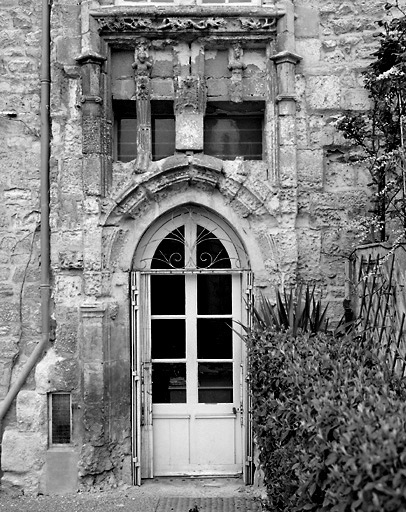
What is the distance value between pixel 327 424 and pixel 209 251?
3309 millimetres

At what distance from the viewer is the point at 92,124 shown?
565 cm

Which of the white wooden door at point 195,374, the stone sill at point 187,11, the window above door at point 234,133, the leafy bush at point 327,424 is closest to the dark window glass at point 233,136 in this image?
the window above door at point 234,133

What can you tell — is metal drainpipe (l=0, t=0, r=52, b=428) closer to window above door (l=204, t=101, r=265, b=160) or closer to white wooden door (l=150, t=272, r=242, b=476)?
white wooden door (l=150, t=272, r=242, b=476)

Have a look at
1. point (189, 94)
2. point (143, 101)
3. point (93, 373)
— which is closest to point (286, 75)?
point (189, 94)

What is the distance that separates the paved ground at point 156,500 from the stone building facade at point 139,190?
5.2 inches

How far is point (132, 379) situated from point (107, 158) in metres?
2.14

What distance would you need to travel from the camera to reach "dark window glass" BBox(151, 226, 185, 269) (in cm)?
600

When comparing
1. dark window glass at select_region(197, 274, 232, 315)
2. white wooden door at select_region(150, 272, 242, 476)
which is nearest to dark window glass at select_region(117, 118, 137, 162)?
white wooden door at select_region(150, 272, 242, 476)

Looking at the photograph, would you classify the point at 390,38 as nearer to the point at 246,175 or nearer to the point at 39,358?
the point at 246,175

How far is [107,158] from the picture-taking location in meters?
5.75

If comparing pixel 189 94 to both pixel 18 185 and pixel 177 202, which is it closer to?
pixel 177 202

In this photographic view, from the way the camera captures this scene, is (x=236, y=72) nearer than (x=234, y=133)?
Yes

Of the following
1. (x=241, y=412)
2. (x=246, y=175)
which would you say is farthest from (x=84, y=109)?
(x=241, y=412)

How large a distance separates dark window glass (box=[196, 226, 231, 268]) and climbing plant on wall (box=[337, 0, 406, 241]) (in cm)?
150
